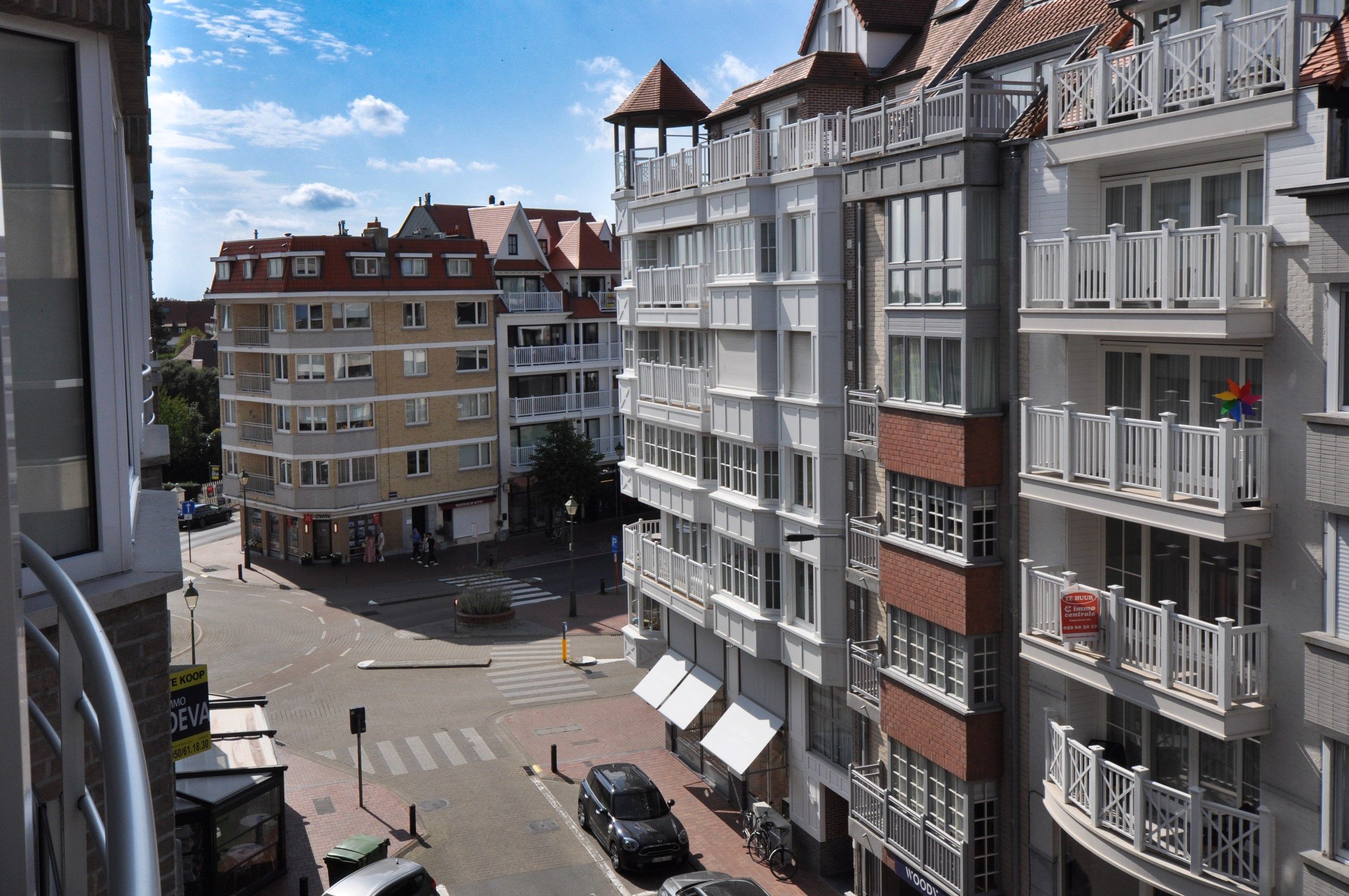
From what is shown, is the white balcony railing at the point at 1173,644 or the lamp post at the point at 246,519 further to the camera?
the lamp post at the point at 246,519

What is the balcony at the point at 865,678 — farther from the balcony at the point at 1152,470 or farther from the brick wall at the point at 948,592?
the balcony at the point at 1152,470

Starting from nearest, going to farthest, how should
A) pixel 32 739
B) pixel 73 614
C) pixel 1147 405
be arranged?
pixel 73 614, pixel 32 739, pixel 1147 405

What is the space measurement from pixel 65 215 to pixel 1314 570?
40.5 ft

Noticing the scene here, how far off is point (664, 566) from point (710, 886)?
10029mm

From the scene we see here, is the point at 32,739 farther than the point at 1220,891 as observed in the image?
No

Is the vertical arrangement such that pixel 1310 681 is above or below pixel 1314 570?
below

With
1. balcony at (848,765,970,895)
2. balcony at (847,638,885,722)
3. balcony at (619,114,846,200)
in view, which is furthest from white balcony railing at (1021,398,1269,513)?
balcony at (619,114,846,200)

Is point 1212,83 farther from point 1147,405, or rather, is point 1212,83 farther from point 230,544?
point 230,544

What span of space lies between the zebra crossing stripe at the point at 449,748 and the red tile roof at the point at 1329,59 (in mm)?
25606

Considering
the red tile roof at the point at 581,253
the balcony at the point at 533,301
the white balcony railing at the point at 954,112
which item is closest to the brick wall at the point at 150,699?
the white balcony railing at the point at 954,112

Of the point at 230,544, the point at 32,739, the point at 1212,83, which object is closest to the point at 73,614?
the point at 32,739

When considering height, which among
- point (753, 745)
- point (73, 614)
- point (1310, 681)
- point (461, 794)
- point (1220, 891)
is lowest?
point (461, 794)

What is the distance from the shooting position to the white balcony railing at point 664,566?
2811cm

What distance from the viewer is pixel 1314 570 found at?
12938 mm
